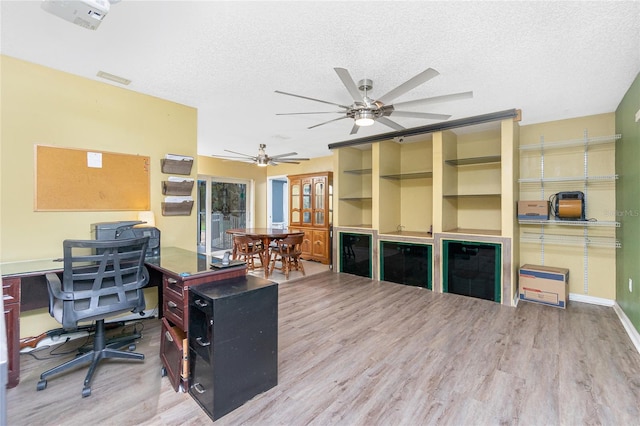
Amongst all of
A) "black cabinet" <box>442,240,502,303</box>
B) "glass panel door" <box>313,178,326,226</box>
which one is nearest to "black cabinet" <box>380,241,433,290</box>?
"black cabinet" <box>442,240,502,303</box>

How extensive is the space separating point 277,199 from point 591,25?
698cm

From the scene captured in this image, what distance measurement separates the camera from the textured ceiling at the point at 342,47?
186cm

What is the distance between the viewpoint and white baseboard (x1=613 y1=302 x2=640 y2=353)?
263cm

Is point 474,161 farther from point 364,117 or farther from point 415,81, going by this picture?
point 415,81

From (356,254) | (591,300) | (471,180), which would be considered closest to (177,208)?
(356,254)

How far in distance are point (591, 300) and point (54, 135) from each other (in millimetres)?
6391

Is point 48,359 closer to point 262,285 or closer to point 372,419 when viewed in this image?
point 262,285

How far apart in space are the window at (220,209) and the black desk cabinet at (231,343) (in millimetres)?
5461

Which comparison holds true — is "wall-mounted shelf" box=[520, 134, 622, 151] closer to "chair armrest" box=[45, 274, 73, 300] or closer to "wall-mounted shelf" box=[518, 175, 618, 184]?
"wall-mounted shelf" box=[518, 175, 618, 184]

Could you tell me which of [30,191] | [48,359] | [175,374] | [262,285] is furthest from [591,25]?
[48,359]

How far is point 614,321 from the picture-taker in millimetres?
3186

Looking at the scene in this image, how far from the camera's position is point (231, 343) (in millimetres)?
1768

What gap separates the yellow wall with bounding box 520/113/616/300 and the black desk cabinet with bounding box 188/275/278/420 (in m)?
4.03

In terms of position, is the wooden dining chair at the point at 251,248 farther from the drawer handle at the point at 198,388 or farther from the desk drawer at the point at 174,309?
the drawer handle at the point at 198,388
